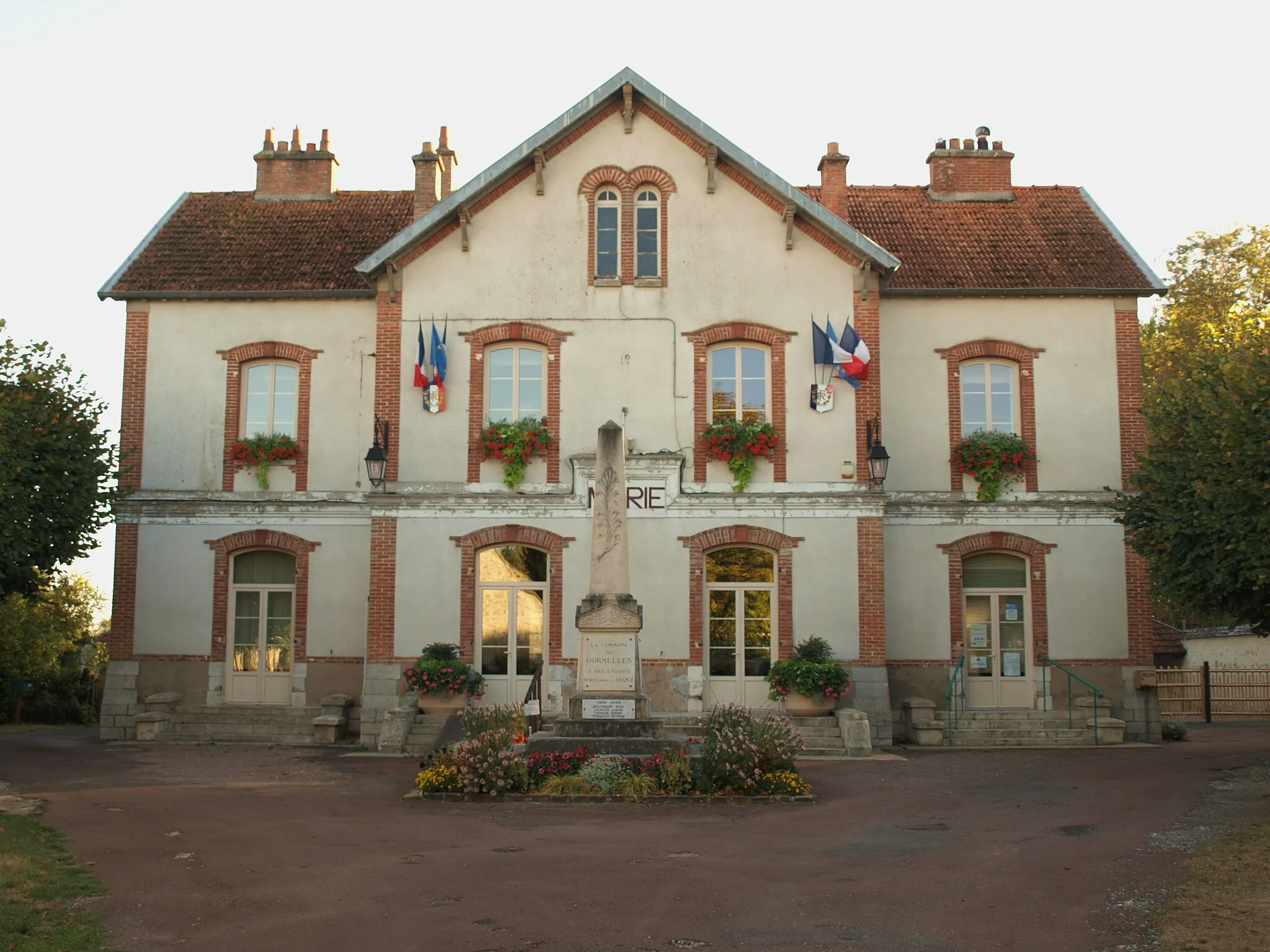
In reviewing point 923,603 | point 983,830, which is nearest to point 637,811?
point 983,830

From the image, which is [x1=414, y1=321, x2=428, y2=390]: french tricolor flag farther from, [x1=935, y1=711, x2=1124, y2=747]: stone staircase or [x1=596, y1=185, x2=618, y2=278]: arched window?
[x1=935, y1=711, x2=1124, y2=747]: stone staircase

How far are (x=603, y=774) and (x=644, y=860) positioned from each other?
3.35 meters

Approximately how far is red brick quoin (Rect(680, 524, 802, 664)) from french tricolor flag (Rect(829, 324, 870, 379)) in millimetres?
2651

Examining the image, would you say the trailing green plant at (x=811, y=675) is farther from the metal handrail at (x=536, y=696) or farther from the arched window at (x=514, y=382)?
the arched window at (x=514, y=382)

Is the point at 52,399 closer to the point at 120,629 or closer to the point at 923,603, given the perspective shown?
the point at 120,629

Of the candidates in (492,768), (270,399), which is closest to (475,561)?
(270,399)

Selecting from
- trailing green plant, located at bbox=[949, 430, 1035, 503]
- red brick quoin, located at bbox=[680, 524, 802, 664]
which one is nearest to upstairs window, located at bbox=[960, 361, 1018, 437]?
trailing green plant, located at bbox=[949, 430, 1035, 503]

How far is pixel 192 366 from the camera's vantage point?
21312 millimetres

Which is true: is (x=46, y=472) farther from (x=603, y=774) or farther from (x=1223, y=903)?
(x=1223, y=903)

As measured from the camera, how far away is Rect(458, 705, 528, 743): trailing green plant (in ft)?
46.8

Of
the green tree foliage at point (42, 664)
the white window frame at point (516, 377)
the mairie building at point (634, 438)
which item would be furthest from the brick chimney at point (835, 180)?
the green tree foliage at point (42, 664)

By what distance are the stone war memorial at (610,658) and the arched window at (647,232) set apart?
5.53m

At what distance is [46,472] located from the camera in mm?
17594

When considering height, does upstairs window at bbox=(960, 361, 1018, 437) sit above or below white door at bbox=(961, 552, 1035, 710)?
above
